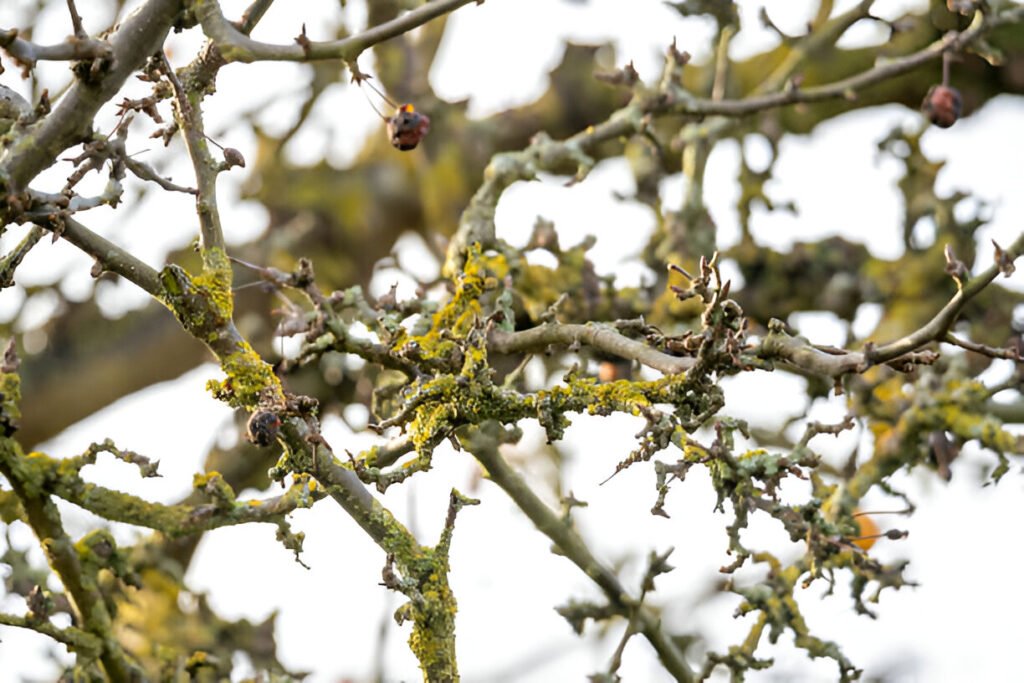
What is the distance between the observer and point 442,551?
1.93m

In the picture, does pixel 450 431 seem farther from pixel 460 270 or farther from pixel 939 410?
pixel 939 410

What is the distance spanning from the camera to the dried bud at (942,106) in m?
2.65

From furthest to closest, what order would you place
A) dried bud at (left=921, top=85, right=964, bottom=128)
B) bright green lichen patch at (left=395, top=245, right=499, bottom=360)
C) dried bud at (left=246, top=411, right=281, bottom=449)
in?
dried bud at (left=921, top=85, right=964, bottom=128), bright green lichen patch at (left=395, top=245, right=499, bottom=360), dried bud at (left=246, top=411, right=281, bottom=449)

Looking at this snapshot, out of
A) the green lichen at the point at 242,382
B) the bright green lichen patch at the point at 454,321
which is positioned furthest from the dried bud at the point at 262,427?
the bright green lichen patch at the point at 454,321

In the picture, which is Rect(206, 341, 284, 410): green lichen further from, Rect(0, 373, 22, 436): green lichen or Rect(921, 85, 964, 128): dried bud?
Rect(921, 85, 964, 128): dried bud

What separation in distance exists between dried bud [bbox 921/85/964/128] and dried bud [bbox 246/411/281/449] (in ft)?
5.48

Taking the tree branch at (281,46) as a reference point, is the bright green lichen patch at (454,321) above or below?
below

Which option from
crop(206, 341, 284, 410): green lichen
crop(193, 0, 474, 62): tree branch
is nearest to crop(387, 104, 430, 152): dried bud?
crop(193, 0, 474, 62): tree branch

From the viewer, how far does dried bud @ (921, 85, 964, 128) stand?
2650 mm

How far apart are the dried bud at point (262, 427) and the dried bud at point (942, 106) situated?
5.48ft

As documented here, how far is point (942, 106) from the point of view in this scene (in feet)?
8.70

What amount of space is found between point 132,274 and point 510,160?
4.12 feet

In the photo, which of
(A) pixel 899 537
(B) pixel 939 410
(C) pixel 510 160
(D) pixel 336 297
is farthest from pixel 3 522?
(B) pixel 939 410

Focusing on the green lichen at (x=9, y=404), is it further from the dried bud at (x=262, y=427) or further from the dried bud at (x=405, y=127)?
the dried bud at (x=405, y=127)
